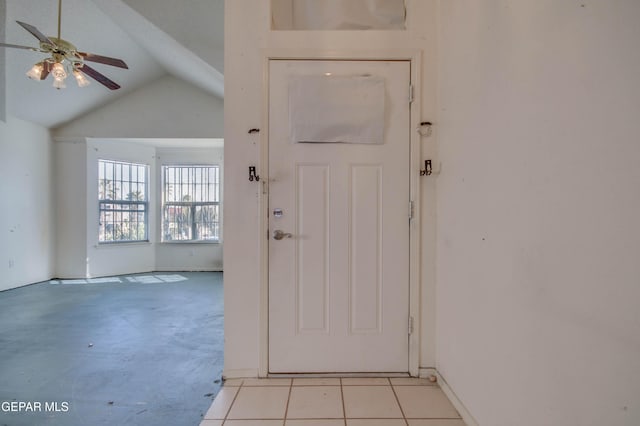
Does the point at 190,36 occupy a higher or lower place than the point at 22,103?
higher

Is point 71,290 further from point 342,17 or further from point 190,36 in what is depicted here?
point 342,17

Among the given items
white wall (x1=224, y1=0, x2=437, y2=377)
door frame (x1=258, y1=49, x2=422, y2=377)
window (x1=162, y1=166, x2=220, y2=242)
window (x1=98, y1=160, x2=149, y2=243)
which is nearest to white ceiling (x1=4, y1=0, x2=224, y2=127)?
window (x1=98, y1=160, x2=149, y2=243)

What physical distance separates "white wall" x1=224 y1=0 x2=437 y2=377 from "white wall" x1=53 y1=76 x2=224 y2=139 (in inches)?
151

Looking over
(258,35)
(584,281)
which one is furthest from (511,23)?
(258,35)

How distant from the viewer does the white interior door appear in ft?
6.33

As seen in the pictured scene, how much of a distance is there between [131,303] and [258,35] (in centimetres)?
376

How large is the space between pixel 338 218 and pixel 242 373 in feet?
3.90

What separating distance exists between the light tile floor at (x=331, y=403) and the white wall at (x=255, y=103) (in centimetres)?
22

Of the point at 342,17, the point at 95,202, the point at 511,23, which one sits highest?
the point at 342,17

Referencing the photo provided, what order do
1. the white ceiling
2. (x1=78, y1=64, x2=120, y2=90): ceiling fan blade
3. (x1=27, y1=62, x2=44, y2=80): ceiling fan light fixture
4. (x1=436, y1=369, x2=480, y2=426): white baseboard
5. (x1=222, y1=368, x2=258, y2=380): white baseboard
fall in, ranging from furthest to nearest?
1. the white ceiling
2. (x1=78, y1=64, x2=120, y2=90): ceiling fan blade
3. (x1=27, y1=62, x2=44, y2=80): ceiling fan light fixture
4. (x1=222, y1=368, x2=258, y2=380): white baseboard
5. (x1=436, y1=369, x2=480, y2=426): white baseboard

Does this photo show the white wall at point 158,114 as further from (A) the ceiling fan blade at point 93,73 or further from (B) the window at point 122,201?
(A) the ceiling fan blade at point 93,73

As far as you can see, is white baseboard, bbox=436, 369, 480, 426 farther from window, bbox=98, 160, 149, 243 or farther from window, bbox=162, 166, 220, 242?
window, bbox=98, 160, 149, 243

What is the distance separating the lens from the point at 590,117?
867 mm

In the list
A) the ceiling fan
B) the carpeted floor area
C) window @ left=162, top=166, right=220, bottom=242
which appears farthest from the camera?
window @ left=162, top=166, right=220, bottom=242
